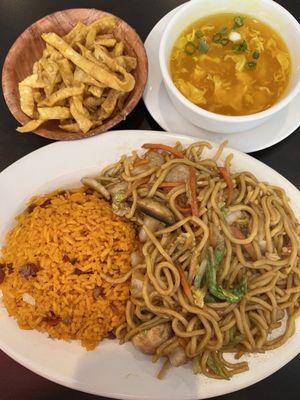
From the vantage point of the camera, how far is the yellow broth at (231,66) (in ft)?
5.73

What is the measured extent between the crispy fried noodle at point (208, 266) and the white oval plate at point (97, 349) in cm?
5

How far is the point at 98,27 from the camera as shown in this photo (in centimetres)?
187

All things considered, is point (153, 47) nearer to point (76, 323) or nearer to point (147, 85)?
point (147, 85)

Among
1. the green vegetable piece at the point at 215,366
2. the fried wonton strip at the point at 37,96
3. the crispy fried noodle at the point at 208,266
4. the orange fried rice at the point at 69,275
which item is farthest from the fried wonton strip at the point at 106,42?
the green vegetable piece at the point at 215,366

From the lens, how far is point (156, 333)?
1.62m

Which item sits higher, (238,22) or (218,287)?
(238,22)

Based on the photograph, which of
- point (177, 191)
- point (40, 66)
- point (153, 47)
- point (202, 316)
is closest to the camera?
point (202, 316)

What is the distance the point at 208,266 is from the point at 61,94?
37.6 inches

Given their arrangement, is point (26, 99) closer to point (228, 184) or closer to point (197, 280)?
point (228, 184)

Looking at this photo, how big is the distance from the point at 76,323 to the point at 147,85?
1.11 metres

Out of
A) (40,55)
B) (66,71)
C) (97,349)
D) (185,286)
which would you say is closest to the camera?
(185,286)

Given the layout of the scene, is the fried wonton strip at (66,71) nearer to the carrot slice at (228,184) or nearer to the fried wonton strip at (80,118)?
the fried wonton strip at (80,118)

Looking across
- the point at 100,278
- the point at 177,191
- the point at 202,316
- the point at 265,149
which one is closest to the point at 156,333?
the point at 202,316

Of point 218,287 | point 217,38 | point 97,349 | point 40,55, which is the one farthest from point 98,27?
point 97,349
